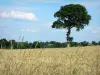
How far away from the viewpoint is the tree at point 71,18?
2741 inches

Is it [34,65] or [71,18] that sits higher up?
[71,18]

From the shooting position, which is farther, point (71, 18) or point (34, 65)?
point (71, 18)

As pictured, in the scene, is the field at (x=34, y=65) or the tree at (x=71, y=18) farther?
the tree at (x=71, y=18)

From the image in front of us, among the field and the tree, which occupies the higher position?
the tree

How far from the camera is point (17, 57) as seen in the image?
6.14 metres

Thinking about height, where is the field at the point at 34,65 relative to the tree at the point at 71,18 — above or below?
below

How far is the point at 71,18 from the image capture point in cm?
7119

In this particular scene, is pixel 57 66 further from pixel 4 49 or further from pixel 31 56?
pixel 4 49

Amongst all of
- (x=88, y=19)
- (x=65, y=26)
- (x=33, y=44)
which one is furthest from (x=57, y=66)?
(x=88, y=19)

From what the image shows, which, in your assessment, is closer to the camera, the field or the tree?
the field

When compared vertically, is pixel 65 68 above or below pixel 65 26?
below

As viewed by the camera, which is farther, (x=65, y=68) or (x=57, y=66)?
(x=65, y=68)

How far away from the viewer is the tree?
6962 cm

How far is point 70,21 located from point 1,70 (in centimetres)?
6483
